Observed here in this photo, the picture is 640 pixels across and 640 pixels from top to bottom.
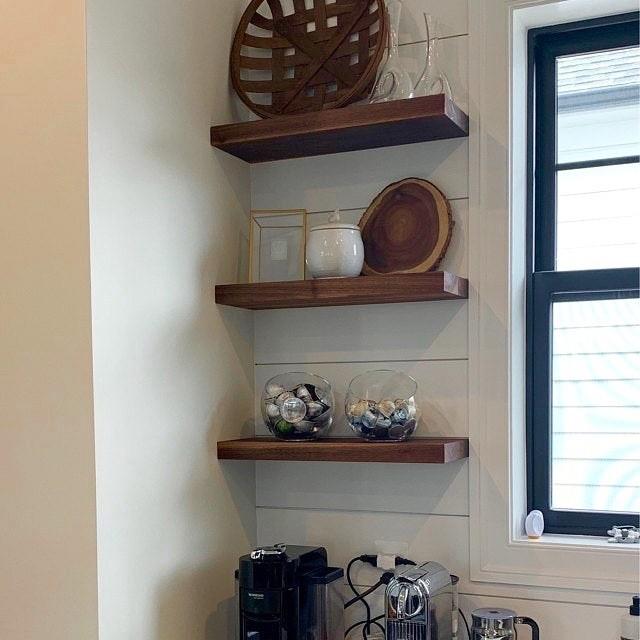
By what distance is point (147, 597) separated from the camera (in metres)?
1.93

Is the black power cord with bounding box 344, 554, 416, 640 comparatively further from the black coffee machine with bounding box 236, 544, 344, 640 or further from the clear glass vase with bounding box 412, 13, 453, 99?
the clear glass vase with bounding box 412, 13, 453, 99

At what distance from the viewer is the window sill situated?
2.00m

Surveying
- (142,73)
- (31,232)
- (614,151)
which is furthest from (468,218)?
(31,232)

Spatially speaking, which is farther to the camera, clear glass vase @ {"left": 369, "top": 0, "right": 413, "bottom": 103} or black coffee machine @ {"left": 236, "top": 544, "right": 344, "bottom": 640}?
clear glass vase @ {"left": 369, "top": 0, "right": 413, "bottom": 103}

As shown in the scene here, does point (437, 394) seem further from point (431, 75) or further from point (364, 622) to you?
point (431, 75)

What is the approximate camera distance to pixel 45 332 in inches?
72.3

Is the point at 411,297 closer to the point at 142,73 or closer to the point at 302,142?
the point at 302,142

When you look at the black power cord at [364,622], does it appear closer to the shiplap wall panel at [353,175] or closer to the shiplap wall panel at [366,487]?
the shiplap wall panel at [366,487]

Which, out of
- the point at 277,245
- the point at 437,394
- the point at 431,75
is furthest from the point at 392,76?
the point at 437,394

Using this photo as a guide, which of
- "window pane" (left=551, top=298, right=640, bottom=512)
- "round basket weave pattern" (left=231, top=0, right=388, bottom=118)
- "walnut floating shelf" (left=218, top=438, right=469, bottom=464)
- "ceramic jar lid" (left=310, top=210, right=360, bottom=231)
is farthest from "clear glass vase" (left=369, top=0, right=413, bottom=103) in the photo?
"walnut floating shelf" (left=218, top=438, right=469, bottom=464)

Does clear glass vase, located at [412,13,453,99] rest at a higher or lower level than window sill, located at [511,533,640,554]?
higher

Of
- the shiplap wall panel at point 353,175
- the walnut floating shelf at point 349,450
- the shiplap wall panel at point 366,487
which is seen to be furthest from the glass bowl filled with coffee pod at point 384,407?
the shiplap wall panel at point 353,175

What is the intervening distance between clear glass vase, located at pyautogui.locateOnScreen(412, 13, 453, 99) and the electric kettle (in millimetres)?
1179

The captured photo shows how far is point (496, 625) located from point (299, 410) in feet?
2.16
